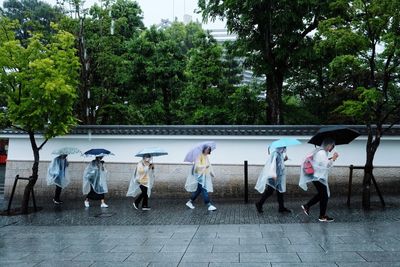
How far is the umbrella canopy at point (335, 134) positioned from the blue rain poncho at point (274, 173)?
1.08 m

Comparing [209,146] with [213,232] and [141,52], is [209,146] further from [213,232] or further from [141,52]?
[141,52]

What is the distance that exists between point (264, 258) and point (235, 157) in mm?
6792

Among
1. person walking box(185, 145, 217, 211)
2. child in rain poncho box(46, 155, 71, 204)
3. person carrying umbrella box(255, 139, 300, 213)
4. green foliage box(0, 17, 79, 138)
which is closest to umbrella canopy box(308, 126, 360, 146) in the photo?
person carrying umbrella box(255, 139, 300, 213)

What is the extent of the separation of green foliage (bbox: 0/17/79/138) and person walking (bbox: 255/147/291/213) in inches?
228

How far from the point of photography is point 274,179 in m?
9.67

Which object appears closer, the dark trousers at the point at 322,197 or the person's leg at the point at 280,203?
the dark trousers at the point at 322,197

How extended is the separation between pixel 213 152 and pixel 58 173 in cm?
513

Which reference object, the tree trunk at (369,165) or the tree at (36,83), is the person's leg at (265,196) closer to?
the tree trunk at (369,165)

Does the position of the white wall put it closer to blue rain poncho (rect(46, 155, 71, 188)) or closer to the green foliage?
blue rain poncho (rect(46, 155, 71, 188))

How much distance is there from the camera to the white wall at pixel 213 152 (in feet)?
40.1

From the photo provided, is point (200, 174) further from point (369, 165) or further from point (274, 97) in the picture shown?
point (274, 97)

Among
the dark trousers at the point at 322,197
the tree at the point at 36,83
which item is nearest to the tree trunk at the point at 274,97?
the dark trousers at the point at 322,197

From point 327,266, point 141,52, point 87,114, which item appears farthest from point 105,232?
point 141,52

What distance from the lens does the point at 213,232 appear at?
312 inches
